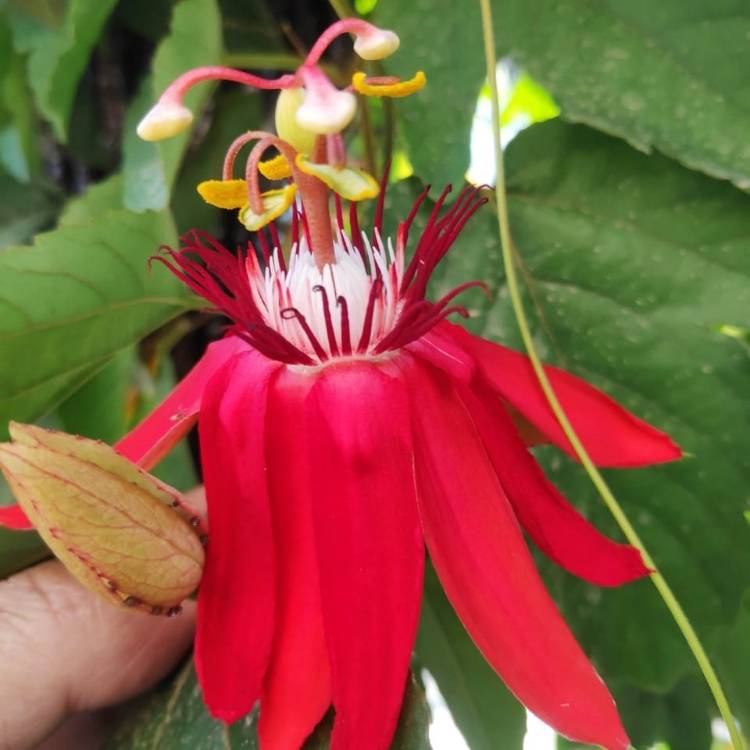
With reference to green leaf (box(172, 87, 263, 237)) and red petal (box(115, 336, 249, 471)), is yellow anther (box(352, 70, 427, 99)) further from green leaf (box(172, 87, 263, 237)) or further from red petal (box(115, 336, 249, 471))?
green leaf (box(172, 87, 263, 237))

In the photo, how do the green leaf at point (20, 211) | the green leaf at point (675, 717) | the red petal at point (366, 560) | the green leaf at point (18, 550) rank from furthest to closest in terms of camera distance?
the green leaf at point (20, 211) → the green leaf at point (675, 717) → the green leaf at point (18, 550) → the red petal at point (366, 560)

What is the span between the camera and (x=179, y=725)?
475 millimetres

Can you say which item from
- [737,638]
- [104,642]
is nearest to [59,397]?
[104,642]

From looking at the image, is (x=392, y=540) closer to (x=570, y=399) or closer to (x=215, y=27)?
(x=570, y=399)

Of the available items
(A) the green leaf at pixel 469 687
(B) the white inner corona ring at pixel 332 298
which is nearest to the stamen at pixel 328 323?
(B) the white inner corona ring at pixel 332 298

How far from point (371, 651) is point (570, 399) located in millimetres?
145

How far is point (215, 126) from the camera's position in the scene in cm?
73

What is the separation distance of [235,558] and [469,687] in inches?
10.0

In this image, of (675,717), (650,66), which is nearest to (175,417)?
(650,66)

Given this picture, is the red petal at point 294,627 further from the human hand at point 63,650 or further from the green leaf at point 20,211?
the green leaf at point 20,211

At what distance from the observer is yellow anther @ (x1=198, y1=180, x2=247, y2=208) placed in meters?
0.40

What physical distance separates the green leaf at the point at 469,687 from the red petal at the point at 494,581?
200 millimetres

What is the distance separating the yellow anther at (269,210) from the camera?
0.38 metres

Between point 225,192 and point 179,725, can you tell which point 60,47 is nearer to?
point 225,192
